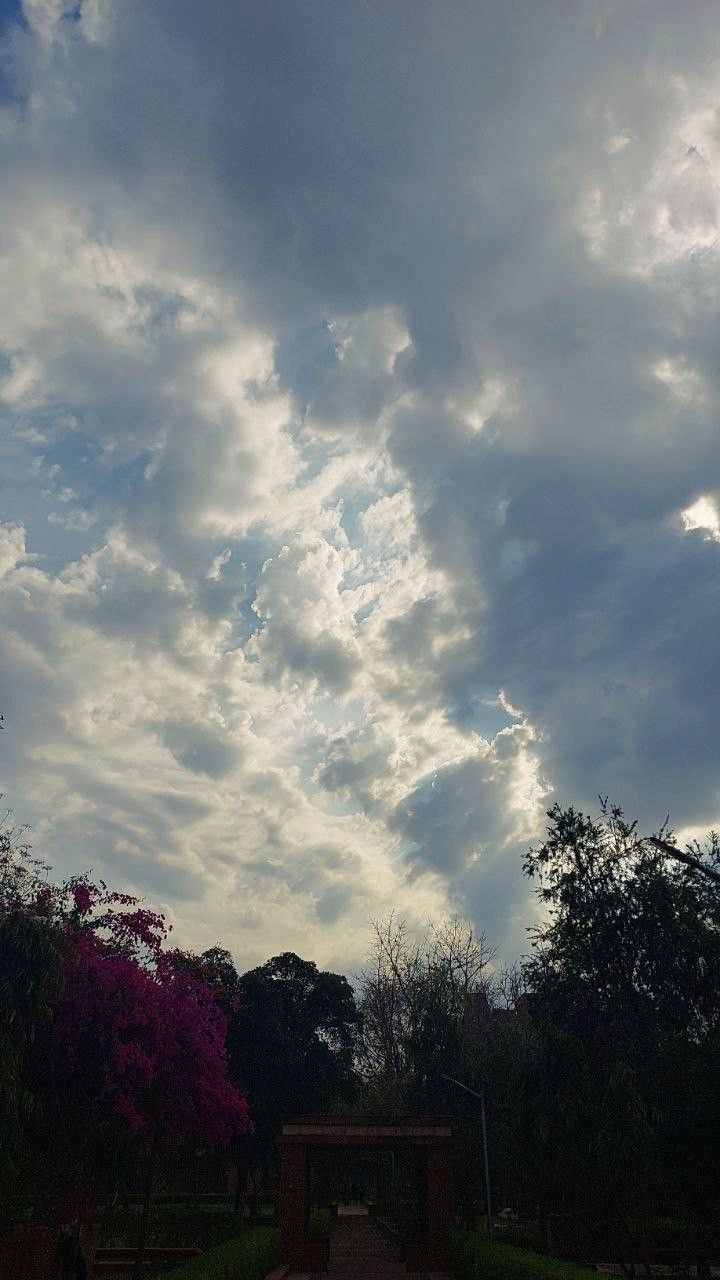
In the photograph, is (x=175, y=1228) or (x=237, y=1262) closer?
(x=237, y=1262)

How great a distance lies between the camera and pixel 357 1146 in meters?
30.7

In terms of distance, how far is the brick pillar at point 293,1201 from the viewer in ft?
96.2

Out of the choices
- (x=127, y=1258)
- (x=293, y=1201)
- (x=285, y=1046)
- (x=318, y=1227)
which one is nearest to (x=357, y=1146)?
(x=293, y=1201)

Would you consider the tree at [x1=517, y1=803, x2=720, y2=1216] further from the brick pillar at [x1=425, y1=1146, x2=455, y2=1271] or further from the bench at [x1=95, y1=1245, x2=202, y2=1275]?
the bench at [x1=95, y1=1245, x2=202, y2=1275]

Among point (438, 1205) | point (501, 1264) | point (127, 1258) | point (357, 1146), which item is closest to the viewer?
point (501, 1264)

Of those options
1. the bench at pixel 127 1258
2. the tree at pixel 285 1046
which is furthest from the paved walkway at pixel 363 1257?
the tree at pixel 285 1046

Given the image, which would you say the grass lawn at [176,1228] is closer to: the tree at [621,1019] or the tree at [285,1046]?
the tree at [285,1046]

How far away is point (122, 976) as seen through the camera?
916 inches

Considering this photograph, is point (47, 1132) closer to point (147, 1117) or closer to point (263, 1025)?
point (147, 1117)

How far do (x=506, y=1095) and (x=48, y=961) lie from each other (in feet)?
67.3

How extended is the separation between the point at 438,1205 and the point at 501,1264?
33.6ft

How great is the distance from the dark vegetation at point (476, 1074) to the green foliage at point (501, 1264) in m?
0.17

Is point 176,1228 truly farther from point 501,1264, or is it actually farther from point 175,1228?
point 501,1264

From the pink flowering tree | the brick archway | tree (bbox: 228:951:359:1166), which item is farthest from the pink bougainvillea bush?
tree (bbox: 228:951:359:1166)
